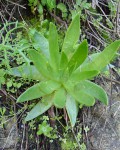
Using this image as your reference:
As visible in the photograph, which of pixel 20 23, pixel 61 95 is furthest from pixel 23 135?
pixel 20 23

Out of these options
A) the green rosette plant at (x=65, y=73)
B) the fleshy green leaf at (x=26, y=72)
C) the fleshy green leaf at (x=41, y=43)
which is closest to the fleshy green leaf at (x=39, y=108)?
the green rosette plant at (x=65, y=73)

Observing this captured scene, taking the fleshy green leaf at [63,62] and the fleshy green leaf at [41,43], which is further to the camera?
the fleshy green leaf at [41,43]

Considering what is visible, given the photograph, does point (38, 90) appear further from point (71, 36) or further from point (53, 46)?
point (71, 36)

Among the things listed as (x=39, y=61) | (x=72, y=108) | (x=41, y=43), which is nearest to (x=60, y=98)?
(x=72, y=108)

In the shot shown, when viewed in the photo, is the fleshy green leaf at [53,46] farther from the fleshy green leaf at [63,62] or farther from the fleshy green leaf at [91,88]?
the fleshy green leaf at [91,88]

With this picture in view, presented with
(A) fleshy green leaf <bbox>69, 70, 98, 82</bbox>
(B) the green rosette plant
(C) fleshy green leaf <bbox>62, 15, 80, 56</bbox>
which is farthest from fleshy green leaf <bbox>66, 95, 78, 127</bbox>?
(C) fleshy green leaf <bbox>62, 15, 80, 56</bbox>

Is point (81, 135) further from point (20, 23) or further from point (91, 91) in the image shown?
point (20, 23)

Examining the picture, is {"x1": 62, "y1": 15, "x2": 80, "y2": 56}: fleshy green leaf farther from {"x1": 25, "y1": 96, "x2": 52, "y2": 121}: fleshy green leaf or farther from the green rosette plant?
{"x1": 25, "y1": 96, "x2": 52, "y2": 121}: fleshy green leaf

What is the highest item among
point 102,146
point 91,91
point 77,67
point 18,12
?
point 18,12
